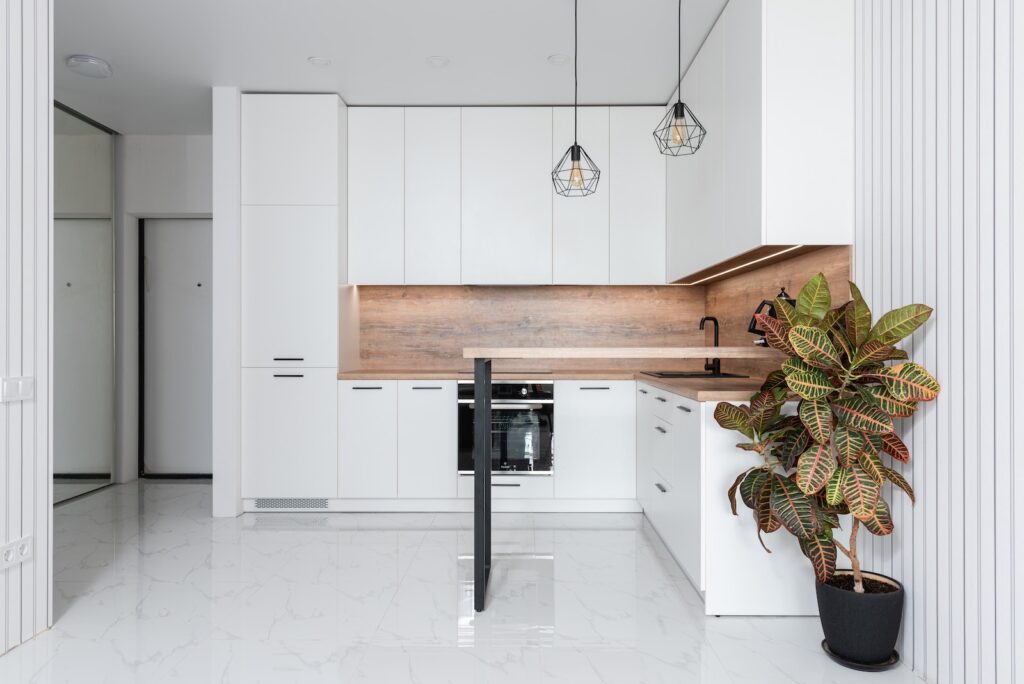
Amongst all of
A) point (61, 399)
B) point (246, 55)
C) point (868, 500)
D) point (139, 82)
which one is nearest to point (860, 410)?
point (868, 500)

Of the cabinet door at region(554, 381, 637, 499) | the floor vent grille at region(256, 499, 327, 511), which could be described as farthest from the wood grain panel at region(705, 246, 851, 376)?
the floor vent grille at region(256, 499, 327, 511)

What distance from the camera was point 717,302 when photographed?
13.9ft

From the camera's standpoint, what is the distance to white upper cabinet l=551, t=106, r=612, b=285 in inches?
163

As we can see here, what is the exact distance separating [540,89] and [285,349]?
225 cm

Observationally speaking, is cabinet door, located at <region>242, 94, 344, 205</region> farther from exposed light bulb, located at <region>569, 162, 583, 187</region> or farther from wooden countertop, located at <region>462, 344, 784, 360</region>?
wooden countertop, located at <region>462, 344, 784, 360</region>

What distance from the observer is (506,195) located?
4145 millimetres

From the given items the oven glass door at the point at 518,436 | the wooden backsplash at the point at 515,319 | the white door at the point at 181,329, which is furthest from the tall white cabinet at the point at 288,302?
the white door at the point at 181,329

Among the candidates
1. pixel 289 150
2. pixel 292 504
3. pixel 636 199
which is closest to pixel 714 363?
pixel 636 199

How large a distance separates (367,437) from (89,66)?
8.51 feet

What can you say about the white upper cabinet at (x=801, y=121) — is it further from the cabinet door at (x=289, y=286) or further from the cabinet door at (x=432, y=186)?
the cabinet door at (x=289, y=286)

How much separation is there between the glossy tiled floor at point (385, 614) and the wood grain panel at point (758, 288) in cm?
123
